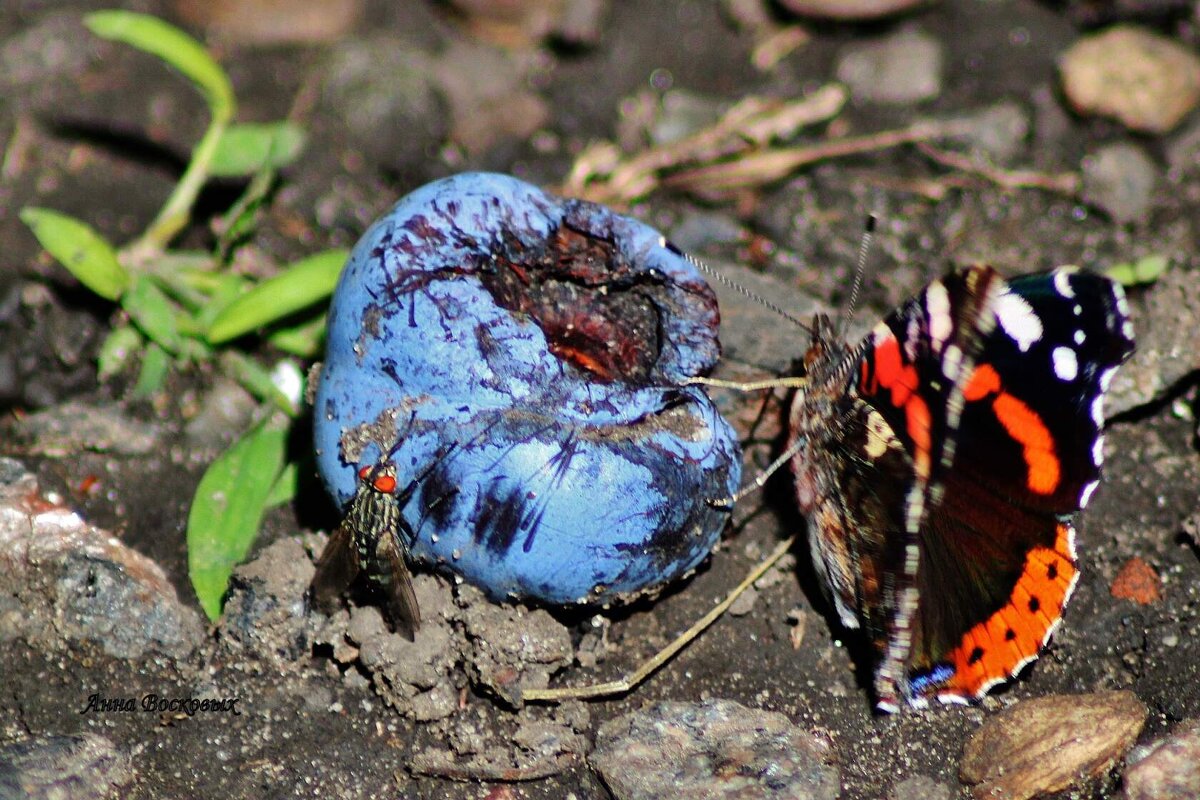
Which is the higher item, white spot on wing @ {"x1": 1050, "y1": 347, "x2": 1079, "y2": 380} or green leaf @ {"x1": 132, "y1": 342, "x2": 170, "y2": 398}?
white spot on wing @ {"x1": 1050, "y1": 347, "x2": 1079, "y2": 380}

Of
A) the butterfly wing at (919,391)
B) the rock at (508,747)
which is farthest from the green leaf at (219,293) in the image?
the butterfly wing at (919,391)

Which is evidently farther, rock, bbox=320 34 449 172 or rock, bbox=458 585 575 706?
rock, bbox=320 34 449 172

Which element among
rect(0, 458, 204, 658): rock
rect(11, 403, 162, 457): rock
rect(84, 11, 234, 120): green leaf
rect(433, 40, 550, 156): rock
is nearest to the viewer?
rect(0, 458, 204, 658): rock

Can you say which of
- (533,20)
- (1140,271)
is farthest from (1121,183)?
(533,20)

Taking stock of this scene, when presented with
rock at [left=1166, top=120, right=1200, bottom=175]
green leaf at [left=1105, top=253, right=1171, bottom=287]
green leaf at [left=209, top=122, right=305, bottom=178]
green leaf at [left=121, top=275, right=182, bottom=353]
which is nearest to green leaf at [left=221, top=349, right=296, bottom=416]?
green leaf at [left=121, top=275, right=182, bottom=353]

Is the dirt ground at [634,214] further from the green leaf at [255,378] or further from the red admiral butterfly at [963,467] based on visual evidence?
the red admiral butterfly at [963,467]

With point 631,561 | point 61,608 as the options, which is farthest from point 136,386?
point 631,561

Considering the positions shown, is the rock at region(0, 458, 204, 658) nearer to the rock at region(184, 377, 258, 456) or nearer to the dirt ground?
the dirt ground

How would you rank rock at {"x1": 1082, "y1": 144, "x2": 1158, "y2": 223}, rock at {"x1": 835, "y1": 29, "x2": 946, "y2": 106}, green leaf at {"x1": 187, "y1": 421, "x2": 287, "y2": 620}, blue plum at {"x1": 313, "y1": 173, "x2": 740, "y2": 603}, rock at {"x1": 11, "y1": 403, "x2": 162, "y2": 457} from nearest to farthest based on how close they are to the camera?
blue plum at {"x1": 313, "y1": 173, "x2": 740, "y2": 603}
green leaf at {"x1": 187, "y1": 421, "x2": 287, "y2": 620}
rock at {"x1": 11, "y1": 403, "x2": 162, "y2": 457}
rock at {"x1": 1082, "y1": 144, "x2": 1158, "y2": 223}
rock at {"x1": 835, "y1": 29, "x2": 946, "y2": 106}
